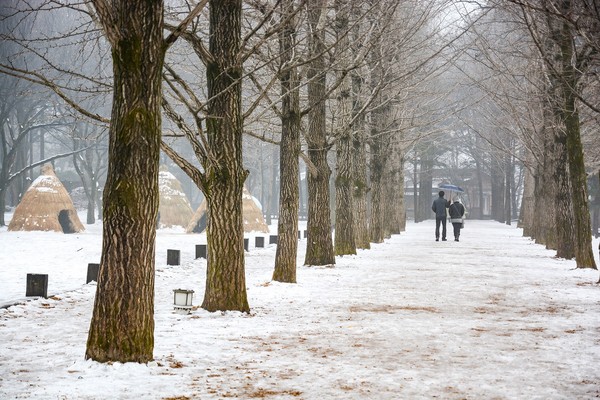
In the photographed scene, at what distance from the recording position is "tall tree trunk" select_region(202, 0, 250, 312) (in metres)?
9.51

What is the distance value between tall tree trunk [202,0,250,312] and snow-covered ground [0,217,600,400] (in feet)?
1.38

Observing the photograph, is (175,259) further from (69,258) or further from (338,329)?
(338,329)

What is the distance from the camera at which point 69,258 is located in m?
18.4

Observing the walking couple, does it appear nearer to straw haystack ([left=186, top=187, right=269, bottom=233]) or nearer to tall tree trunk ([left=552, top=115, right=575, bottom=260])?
straw haystack ([left=186, top=187, right=269, bottom=233])

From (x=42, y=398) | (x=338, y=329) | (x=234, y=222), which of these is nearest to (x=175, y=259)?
(x=234, y=222)

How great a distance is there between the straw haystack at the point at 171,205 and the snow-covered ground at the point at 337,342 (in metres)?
22.5

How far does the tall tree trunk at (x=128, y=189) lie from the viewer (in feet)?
20.7

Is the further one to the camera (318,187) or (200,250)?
(200,250)

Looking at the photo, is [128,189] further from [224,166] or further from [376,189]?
[376,189]

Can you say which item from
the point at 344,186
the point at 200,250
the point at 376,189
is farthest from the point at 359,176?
the point at 200,250

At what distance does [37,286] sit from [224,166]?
11.2 ft

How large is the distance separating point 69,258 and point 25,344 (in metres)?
11.5

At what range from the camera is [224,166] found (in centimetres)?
952

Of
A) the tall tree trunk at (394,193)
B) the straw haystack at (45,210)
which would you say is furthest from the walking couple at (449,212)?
the straw haystack at (45,210)
